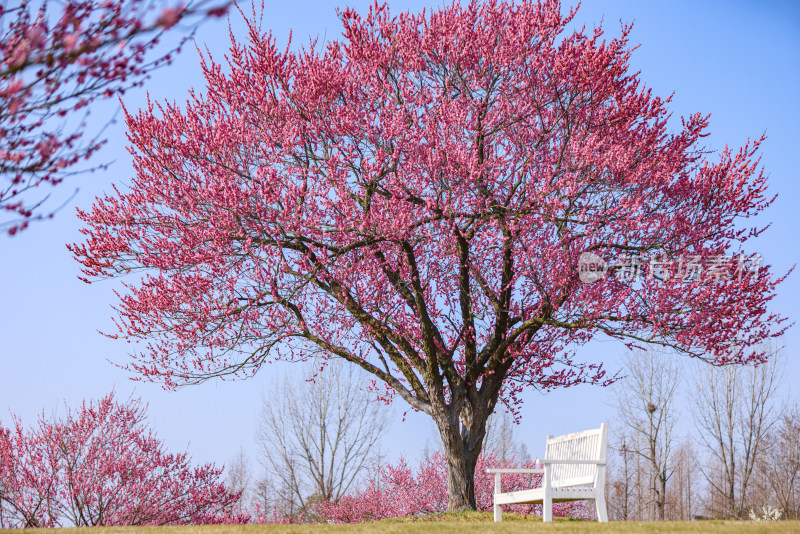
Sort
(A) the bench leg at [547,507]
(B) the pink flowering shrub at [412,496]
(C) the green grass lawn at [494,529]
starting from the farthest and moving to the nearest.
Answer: (B) the pink flowering shrub at [412,496]
(A) the bench leg at [547,507]
(C) the green grass lawn at [494,529]

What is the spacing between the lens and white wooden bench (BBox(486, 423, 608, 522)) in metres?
6.47

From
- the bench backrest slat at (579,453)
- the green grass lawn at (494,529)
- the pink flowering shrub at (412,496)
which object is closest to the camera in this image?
the green grass lawn at (494,529)

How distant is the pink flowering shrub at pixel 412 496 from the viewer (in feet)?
47.4

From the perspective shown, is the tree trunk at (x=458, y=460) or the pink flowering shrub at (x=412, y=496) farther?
the pink flowering shrub at (x=412, y=496)

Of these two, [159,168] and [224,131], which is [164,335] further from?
[224,131]

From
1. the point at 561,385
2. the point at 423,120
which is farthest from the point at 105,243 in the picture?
the point at 561,385

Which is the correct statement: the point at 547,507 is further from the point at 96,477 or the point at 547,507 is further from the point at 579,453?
the point at 96,477

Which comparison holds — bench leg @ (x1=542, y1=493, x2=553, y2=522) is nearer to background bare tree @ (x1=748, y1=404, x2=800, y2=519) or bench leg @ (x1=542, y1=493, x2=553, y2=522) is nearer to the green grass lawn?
the green grass lawn

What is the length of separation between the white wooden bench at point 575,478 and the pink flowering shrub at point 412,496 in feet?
23.8

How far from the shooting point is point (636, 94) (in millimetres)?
8875

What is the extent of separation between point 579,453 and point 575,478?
1.22ft

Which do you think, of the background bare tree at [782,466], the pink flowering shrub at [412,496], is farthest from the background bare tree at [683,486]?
the pink flowering shrub at [412,496]
